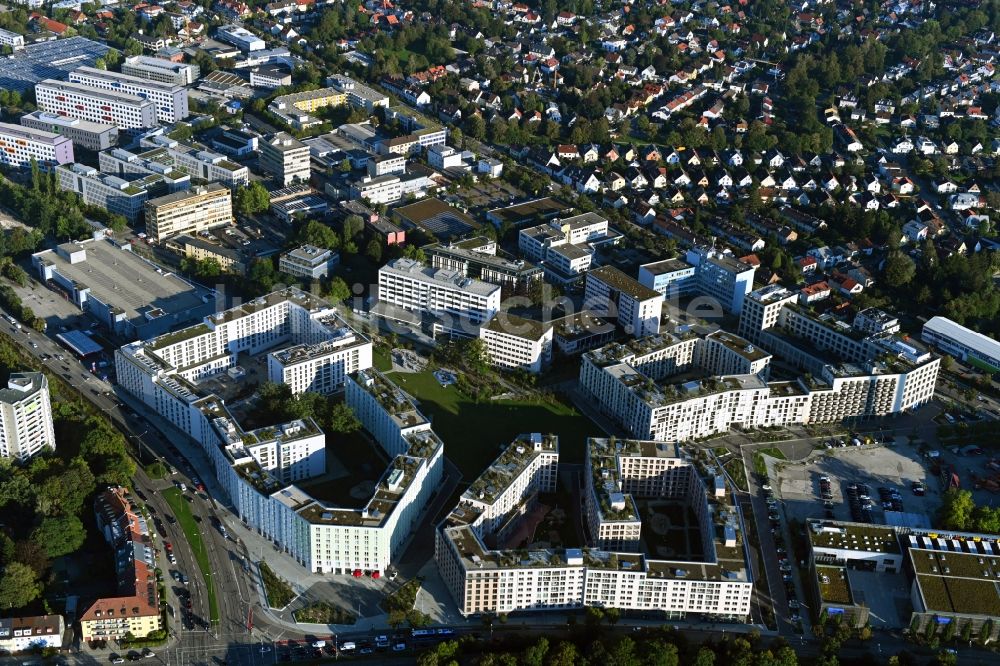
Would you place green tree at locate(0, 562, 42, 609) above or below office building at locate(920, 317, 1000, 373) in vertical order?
below

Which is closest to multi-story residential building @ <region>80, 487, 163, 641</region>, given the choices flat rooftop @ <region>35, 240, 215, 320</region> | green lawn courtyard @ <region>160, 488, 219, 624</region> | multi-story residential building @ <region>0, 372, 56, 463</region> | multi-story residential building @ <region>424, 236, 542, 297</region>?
green lawn courtyard @ <region>160, 488, 219, 624</region>

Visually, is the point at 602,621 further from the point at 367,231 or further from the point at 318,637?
the point at 367,231

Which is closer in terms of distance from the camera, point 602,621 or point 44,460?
point 602,621

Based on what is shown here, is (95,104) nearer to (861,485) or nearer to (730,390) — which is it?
(730,390)

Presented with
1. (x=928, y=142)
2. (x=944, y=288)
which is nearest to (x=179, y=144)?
(x=944, y=288)

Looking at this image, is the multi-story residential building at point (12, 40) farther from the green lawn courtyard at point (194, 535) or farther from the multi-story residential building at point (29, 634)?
the multi-story residential building at point (29, 634)

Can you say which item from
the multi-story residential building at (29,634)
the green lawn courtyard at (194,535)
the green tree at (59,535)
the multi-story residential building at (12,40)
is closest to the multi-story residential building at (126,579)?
the multi-story residential building at (29,634)

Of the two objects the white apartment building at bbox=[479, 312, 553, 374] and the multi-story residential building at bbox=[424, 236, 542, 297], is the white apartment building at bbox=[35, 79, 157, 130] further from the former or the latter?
the white apartment building at bbox=[479, 312, 553, 374]
